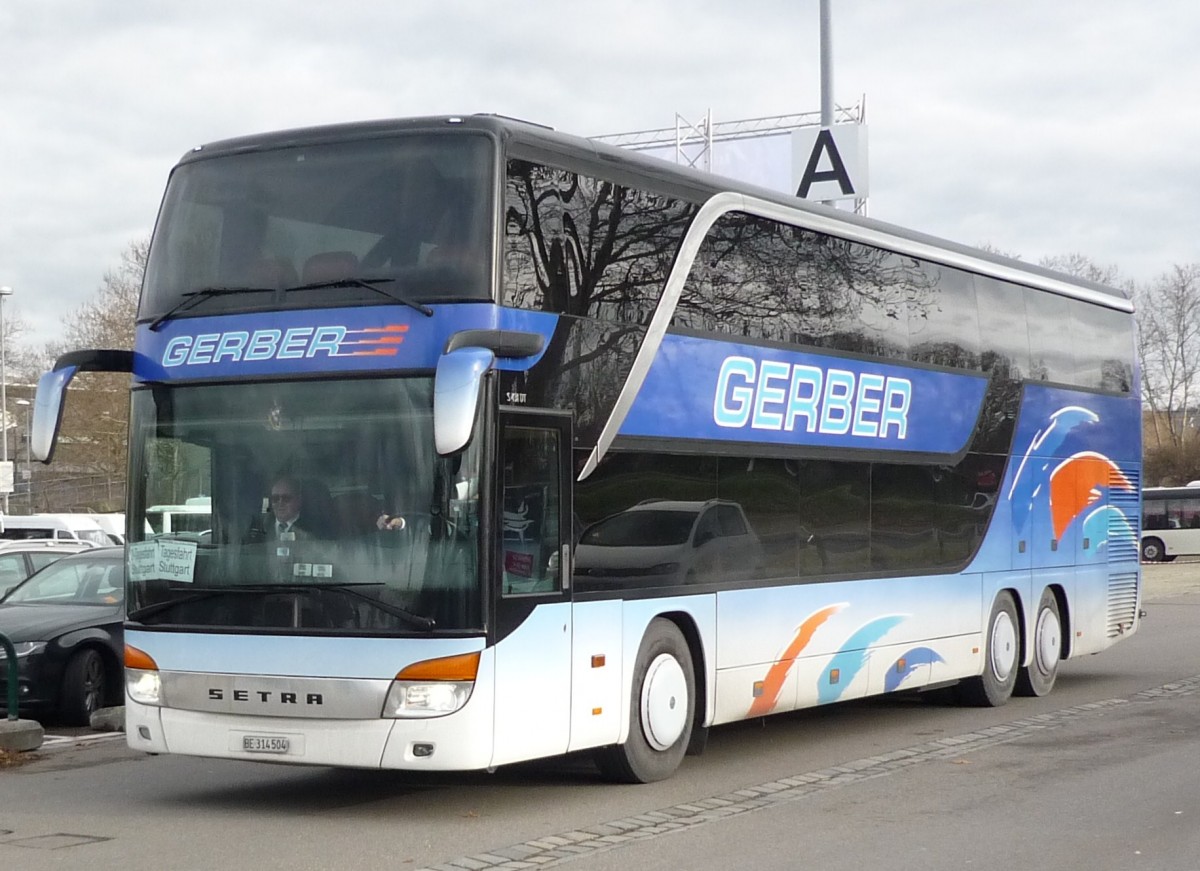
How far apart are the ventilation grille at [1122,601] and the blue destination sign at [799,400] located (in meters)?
4.19

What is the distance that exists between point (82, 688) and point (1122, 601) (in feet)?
36.7

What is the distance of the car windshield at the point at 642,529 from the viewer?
10.5 metres

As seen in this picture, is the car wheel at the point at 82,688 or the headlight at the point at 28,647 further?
the car wheel at the point at 82,688

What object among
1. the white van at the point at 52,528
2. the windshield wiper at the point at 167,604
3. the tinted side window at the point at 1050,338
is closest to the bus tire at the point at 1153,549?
the white van at the point at 52,528

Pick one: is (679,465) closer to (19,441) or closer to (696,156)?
(696,156)

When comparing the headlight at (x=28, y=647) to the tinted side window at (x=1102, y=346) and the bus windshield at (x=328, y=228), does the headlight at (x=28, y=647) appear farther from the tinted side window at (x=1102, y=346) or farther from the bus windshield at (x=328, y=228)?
the tinted side window at (x=1102, y=346)

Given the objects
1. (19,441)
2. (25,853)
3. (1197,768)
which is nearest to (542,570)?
(25,853)

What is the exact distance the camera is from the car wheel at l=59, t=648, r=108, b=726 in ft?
48.3

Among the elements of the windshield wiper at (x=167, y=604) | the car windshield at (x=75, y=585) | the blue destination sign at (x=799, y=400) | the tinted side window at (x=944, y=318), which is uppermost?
the tinted side window at (x=944, y=318)

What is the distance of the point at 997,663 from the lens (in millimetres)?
15922

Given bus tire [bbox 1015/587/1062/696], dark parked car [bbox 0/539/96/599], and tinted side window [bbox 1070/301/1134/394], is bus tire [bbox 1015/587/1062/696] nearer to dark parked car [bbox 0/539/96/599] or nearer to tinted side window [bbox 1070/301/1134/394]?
tinted side window [bbox 1070/301/1134/394]

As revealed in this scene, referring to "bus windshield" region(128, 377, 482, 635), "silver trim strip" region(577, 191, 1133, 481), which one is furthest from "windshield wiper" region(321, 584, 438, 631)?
"silver trim strip" region(577, 191, 1133, 481)

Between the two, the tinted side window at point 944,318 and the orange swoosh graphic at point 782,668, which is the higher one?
the tinted side window at point 944,318

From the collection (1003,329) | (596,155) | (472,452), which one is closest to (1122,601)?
(1003,329)
